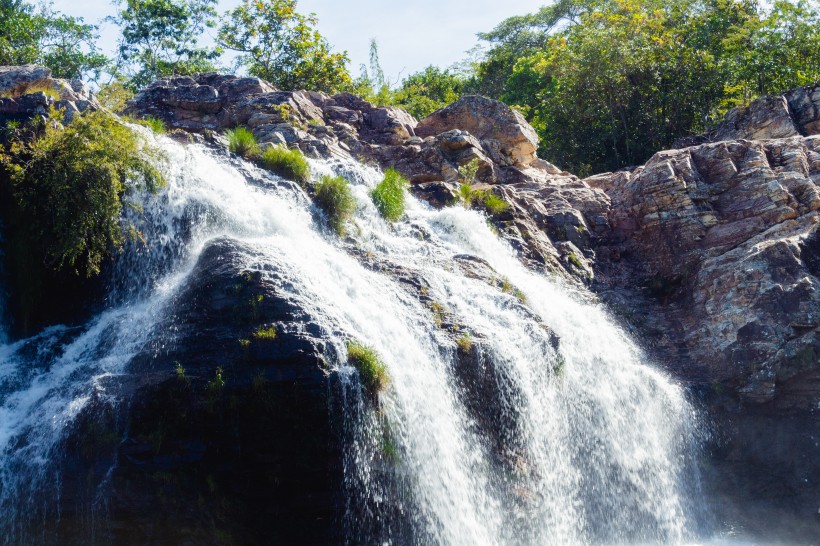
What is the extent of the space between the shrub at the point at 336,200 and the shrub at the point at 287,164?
0.62 meters

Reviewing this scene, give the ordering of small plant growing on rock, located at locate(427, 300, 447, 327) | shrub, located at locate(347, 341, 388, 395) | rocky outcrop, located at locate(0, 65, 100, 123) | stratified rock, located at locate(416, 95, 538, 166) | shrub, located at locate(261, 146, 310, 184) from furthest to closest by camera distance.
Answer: stratified rock, located at locate(416, 95, 538, 166) → shrub, located at locate(261, 146, 310, 184) → rocky outcrop, located at locate(0, 65, 100, 123) → small plant growing on rock, located at locate(427, 300, 447, 327) → shrub, located at locate(347, 341, 388, 395)

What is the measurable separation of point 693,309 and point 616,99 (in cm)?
1144

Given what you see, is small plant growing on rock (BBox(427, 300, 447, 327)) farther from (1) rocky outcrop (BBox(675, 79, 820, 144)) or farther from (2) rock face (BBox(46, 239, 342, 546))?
(1) rocky outcrop (BBox(675, 79, 820, 144))

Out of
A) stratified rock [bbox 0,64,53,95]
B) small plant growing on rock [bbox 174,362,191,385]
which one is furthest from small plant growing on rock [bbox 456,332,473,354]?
stratified rock [bbox 0,64,53,95]

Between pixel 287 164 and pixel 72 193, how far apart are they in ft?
15.5

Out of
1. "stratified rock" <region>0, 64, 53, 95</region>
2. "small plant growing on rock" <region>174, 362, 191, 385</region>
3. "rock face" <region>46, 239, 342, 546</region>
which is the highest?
"stratified rock" <region>0, 64, 53, 95</region>

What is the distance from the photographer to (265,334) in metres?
9.91

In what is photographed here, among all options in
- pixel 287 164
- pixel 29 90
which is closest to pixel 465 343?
pixel 287 164

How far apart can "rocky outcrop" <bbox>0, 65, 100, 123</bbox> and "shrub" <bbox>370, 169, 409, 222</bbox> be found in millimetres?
5330

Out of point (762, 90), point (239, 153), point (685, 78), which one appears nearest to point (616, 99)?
point (685, 78)

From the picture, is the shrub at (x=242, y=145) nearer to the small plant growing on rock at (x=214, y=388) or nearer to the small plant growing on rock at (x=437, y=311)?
the small plant growing on rock at (x=437, y=311)

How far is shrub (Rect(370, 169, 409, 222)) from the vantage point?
15.7 meters

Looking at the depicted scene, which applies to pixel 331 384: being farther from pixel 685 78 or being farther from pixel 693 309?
pixel 685 78

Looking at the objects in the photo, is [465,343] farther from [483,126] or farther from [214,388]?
[483,126]
